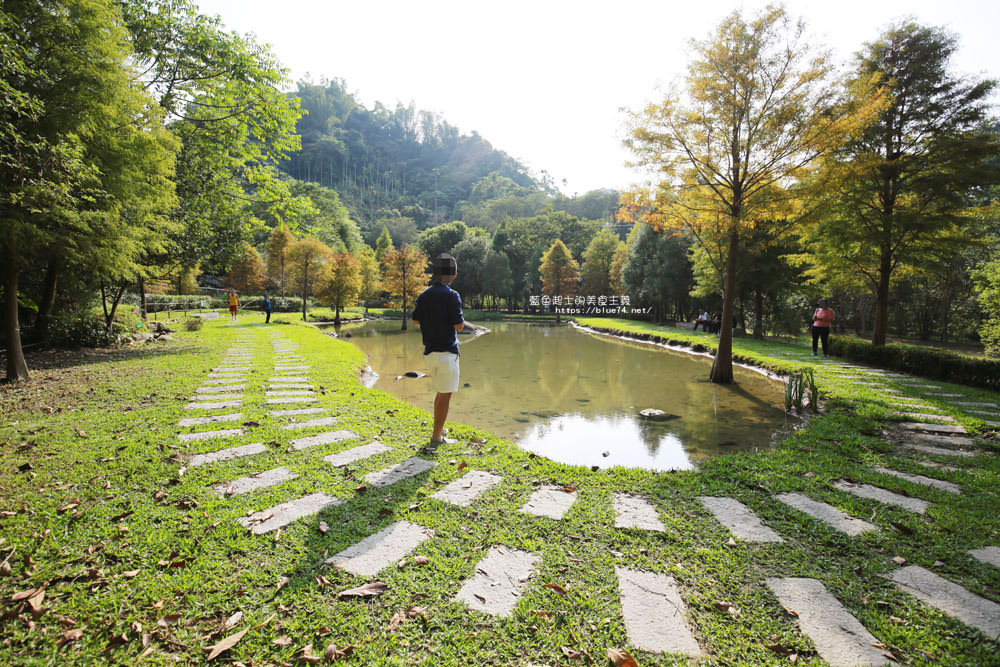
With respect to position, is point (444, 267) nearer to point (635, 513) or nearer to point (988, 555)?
point (635, 513)

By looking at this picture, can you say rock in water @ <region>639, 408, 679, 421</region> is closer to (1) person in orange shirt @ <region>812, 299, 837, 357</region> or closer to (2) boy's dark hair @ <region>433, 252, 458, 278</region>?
(2) boy's dark hair @ <region>433, 252, 458, 278</region>

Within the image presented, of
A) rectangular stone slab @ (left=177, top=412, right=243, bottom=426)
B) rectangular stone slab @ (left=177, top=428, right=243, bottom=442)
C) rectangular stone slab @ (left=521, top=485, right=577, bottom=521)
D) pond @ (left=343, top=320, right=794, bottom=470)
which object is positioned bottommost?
pond @ (left=343, top=320, right=794, bottom=470)

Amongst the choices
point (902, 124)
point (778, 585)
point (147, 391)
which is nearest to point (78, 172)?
point (147, 391)

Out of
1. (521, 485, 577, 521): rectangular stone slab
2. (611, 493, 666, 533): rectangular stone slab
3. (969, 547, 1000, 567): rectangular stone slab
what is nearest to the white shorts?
(521, 485, 577, 521): rectangular stone slab

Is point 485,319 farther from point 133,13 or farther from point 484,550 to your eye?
point 484,550

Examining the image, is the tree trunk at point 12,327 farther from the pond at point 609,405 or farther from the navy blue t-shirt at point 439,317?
the navy blue t-shirt at point 439,317

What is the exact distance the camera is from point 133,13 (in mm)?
9586

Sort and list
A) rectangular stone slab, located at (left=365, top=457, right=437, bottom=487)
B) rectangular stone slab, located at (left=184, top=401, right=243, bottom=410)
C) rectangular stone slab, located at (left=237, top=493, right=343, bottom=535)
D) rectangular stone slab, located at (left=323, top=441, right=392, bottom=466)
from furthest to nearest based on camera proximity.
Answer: rectangular stone slab, located at (left=184, top=401, right=243, bottom=410)
rectangular stone slab, located at (left=323, top=441, right=392, bottom=466)
rectangular stone slab, located at (left=365, top=457, right=437, bottom=487)
rectangular stone slab, located at (left=237, top=493, right=343, bottom=535)

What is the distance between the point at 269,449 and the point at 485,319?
127 ft

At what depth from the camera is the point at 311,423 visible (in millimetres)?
5180

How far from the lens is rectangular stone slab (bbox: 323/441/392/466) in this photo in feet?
13.3

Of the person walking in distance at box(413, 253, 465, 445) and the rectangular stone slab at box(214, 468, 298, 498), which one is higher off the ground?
the person walking in distance at box(413, 253, 465, 445)

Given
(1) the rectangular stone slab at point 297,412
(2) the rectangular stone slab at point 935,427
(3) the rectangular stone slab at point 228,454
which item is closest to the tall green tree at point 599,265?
(2) the rectangular stone slab at point 935,427

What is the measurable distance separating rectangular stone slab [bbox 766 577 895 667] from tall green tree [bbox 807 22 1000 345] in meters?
11.1
